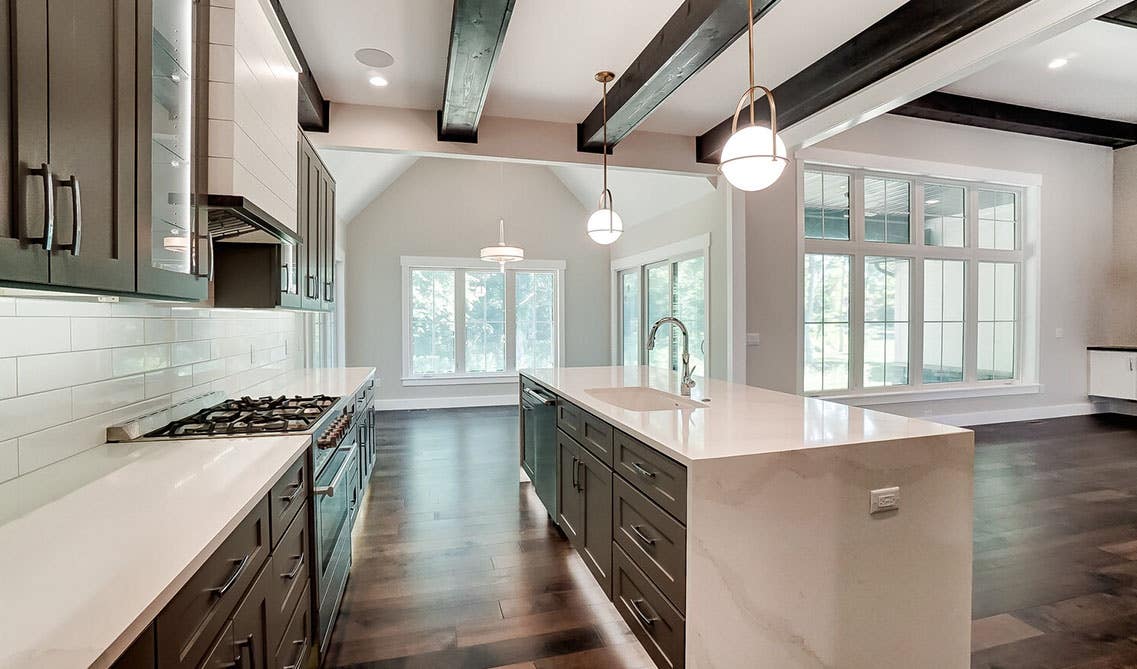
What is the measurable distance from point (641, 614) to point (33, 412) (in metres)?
1.90

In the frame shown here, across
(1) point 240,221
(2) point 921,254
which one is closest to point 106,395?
(1) point 240,221

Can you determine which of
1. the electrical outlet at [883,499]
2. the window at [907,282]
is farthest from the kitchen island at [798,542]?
the window at [907,282]

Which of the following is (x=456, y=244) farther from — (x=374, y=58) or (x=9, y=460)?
(x=9, y=460)

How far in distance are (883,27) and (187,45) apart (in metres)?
3.39

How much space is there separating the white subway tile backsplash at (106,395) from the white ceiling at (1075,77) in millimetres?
5306

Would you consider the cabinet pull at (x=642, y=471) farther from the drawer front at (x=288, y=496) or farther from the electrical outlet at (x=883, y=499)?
the drawer front at (x=288, y=496)

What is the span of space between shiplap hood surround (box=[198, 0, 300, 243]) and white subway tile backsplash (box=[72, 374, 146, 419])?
0.61 meters

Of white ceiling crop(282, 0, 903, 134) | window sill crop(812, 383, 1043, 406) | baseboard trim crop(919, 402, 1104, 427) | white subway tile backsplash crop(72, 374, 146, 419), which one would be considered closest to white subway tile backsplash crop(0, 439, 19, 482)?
white subway tile backsplash crop(72, 374, 146, 419)

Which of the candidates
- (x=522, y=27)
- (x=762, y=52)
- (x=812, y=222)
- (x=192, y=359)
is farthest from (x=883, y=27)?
(x=192, y=359)

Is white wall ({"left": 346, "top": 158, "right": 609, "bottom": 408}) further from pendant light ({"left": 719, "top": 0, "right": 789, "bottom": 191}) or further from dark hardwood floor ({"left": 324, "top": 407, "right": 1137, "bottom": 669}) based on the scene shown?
pendant light ({"left": 719, "top": 0, "right": 789, "bottom": 191})

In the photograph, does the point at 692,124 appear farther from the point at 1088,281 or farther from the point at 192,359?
the point at 1088,281

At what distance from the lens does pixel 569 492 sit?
8.92 feet

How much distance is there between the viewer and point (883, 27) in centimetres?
300

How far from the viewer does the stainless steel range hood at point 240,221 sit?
1.64m
